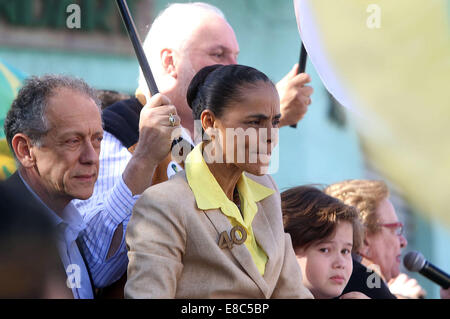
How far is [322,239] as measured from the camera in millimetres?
2584

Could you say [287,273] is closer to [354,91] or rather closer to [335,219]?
[335,219]

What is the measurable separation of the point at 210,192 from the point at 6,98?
3.30ft

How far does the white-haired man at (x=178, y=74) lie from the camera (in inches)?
103

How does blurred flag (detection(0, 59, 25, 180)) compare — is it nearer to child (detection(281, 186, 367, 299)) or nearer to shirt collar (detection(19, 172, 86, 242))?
shirt collar (detection(19, 172, 86, 242))

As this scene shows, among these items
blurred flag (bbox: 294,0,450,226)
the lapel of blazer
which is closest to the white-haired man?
blurred flag (bbox: 294,0,450,226)

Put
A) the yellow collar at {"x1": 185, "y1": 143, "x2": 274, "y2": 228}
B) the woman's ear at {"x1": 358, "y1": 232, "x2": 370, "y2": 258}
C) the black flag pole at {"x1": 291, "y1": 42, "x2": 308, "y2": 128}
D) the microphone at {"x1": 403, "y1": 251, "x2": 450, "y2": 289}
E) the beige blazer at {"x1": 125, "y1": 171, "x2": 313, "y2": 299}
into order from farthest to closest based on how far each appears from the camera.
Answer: the woman's ear at {"x1": 358, "y1": 232, "x2": 370, "y2": 258} < the black flag pole at {"x1": 291, "y1": 42, "x2": 308, "y2": 128} < the microphone at {"x1": 403, "y1": 251, "x2": 450, "y2": 289} < the yellow collar at {"x1": 185, "y1": 143, "x2": 274, "y2": 228} < the beige blazer at {"x1": 125, "y1": 171, "x2": 313, "y2": 299}

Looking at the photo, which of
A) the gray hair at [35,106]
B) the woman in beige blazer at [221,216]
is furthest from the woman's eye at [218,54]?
the gray hair at [35,106]

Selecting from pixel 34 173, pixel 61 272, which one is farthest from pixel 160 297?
pixel 34 173

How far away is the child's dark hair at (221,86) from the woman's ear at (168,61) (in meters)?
0.70

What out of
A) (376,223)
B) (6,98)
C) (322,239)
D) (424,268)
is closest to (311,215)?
(322,239)

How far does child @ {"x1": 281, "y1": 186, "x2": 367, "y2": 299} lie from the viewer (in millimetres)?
2547

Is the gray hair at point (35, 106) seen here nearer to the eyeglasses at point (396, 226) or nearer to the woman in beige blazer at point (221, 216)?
the woman in beige blazer at point (221, 216)

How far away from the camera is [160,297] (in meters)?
1.87

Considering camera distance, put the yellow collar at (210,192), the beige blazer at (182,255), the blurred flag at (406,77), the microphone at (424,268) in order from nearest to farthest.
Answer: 1. the beige blazer at (182,255)
2. the yellow collar at (210,192)
3. the microphone at (424,268)
4. the blurred flag at (406,77)
